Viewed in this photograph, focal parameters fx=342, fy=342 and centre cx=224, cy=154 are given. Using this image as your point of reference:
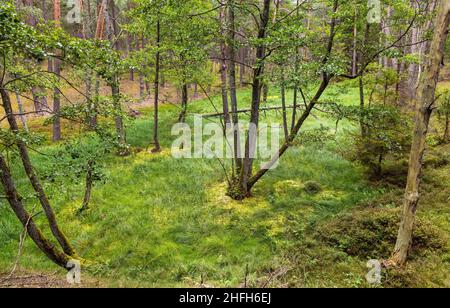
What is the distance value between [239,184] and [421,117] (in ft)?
22.4

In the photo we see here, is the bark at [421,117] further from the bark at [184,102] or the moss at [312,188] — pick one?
A: the bark at [184,102]

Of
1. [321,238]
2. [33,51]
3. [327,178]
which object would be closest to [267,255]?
[321,238]

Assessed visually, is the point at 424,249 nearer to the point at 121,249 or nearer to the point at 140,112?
the point at 121,249

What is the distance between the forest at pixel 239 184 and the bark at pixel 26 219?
0.03 metres

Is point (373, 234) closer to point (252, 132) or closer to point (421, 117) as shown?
point (421, 117)

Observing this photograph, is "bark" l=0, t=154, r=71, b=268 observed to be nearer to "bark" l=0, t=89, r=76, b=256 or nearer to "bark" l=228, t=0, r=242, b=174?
"bark" l=0, t=89, r=76, b=256

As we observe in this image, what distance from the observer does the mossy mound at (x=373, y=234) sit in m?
7.97

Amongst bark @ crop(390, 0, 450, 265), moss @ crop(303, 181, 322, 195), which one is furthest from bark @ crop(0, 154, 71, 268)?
moss @ crop(303, 181, 322, 195)

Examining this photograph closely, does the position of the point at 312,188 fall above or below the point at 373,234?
above

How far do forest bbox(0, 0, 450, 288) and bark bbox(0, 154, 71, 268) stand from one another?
1.3 inches

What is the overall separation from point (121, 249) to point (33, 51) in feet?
20.6

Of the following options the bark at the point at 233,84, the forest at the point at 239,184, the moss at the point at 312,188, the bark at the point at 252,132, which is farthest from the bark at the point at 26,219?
the moss at the point at 312,188

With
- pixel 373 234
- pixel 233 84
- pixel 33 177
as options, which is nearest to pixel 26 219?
pixel 33 177

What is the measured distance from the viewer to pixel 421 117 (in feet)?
22.3
